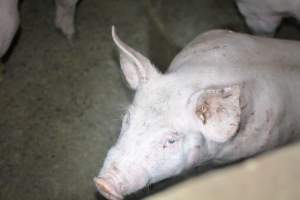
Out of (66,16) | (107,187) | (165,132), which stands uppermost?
(165,132)

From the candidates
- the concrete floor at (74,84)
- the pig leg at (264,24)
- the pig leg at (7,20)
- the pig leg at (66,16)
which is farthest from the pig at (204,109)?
the pig leg at (66,16)

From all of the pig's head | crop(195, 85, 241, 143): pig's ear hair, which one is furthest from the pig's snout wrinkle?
crop(195, 85, 241, 143): pig's ear hair

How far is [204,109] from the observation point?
1.42 m

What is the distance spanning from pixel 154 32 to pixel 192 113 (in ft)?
4.27

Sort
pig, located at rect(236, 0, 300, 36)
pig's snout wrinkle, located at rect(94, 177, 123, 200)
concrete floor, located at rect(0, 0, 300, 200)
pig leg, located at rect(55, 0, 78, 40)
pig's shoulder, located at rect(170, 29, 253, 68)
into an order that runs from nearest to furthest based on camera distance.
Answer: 1. pig's snout wrinkle, located at rect(94, 177, 123, 200)
2. pig's shoulder, located at rect(170, 29, 253, 68)
3. pig, located at rect(236, 0, 300, 36)
4. concrete floor, located at rect(0, 0, 300, 200)
5. pig leg, located at rect(55, 0, 78, 40)

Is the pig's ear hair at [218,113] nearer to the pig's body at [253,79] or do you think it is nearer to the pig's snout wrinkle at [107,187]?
the pig's body at [253,79]

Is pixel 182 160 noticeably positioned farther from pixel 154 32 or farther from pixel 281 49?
pixel 154 32

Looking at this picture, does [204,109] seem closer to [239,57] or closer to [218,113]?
[218,113]

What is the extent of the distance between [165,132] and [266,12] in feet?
3.23

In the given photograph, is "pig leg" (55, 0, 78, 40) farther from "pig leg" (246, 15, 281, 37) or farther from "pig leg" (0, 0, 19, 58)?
"pig leg" (246, 15, 281, 37)

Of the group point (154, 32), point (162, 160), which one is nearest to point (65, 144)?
point (154, 32)

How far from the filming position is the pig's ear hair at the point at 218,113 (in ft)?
4.56

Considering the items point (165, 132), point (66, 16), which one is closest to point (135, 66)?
point (165, 132)

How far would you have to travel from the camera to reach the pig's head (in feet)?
4.43
